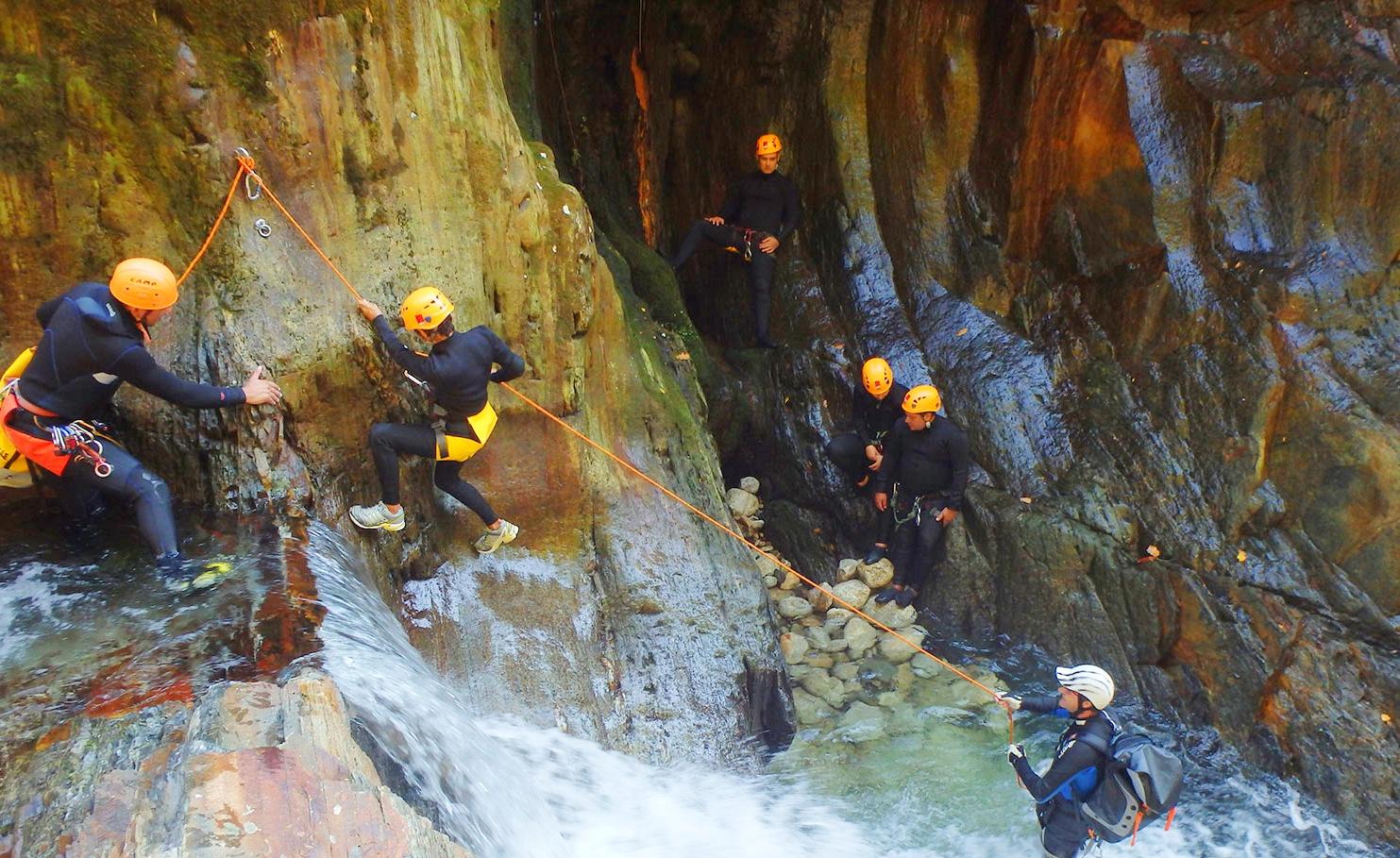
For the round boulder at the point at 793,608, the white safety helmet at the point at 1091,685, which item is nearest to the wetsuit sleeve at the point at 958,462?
the round boulder at the point at 793,608

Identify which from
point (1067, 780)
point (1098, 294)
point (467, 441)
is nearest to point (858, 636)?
point (1067, 780)

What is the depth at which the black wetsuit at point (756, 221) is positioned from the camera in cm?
910

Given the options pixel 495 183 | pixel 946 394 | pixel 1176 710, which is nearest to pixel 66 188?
pixel 495 183

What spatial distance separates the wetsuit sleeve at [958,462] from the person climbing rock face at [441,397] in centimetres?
376

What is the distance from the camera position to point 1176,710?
7.27m

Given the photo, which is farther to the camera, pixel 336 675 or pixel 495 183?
pixel 495 183

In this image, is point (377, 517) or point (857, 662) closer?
point (377, 517)

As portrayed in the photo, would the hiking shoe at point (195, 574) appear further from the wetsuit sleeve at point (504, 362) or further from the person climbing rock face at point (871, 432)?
the person climbing rock face at point (871, 432)

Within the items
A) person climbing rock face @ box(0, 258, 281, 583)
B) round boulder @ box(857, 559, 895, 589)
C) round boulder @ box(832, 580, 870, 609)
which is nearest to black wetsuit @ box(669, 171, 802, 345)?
round boulder @ box(857, 559, 895, 589)

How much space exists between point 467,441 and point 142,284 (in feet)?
6.04

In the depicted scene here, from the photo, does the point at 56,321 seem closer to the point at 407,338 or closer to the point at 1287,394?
the point at 407,338

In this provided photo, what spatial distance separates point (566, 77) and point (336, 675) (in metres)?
7.10

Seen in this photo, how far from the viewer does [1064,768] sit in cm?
509

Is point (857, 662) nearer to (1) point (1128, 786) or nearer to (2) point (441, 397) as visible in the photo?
(1) point (1128, 786)
